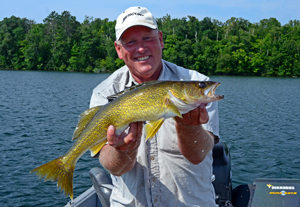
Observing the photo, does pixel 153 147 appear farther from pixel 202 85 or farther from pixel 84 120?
pixel 202 85

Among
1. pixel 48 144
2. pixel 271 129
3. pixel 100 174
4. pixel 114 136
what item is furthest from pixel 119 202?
pixel 271 129

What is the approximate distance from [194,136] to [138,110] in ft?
1.99

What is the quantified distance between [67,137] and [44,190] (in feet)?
18.9

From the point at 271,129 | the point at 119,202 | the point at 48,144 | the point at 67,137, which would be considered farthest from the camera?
the point at 271,129

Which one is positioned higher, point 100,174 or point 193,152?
point 193,152

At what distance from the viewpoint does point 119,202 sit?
315 centimetres

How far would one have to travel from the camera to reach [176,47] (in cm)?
7769

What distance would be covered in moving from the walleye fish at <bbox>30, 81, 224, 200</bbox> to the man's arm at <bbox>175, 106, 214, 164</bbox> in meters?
0.09

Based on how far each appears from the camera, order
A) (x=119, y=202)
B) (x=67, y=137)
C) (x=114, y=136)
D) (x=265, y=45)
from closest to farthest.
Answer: (x=114, y=136), (x=119, y=202), (x=67, y=137), (x=265, y=45)

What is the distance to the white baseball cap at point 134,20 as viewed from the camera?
314 cm

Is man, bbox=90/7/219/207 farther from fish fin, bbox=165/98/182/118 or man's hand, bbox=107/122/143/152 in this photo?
fish fin, bbox=165/98/182/118

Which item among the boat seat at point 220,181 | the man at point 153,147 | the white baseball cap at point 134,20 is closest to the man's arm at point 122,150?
the man at point 153,147

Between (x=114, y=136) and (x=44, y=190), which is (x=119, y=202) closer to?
(x=114, y=136)

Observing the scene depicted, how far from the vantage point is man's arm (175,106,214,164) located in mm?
2584
